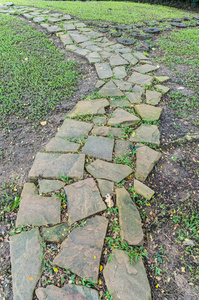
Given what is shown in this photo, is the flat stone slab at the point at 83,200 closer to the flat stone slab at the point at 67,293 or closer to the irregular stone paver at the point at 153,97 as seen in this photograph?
the flat stone slab at the point at 67,293

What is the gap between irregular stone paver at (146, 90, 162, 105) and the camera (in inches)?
113

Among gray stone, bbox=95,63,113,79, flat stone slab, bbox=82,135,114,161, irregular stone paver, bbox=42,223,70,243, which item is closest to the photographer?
irregular stone paver, bbox=42,223,70,243

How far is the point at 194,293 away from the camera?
4.42ft

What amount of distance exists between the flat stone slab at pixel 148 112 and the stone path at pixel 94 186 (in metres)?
0.01

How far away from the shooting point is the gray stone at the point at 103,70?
338 cm

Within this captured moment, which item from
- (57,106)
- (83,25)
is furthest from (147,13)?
(57,106)

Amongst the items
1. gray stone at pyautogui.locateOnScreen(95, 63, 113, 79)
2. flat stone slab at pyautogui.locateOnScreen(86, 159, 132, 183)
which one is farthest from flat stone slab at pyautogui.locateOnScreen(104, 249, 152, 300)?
gray stone at pyautogui.locateOnScreen(95, 63, 113, 79)

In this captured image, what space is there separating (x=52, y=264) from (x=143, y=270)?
656 mm

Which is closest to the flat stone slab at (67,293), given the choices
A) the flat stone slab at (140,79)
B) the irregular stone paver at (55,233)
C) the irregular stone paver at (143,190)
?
the irregular stone paver at (55,233)

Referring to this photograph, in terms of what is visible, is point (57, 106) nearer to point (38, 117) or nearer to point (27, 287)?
point (38, 117)

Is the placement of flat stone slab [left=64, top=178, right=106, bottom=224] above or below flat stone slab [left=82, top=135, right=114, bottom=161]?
below

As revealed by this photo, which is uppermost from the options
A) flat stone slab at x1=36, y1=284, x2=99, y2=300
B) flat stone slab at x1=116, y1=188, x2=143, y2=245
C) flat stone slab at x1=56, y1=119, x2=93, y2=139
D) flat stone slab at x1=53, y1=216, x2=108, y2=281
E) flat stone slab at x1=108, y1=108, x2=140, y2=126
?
flat stone slab at x1=108, y1=108, x2=140, y2=126

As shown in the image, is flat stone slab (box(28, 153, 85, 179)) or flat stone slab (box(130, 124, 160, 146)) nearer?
flat stone slab (box(28, 153, 85, 179))

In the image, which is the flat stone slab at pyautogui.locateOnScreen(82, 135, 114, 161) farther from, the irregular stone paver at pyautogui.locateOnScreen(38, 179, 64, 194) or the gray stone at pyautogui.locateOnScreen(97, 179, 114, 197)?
the irregular stone paver at pyautogui.locateOnScreen(38, 179, 64, 194)
